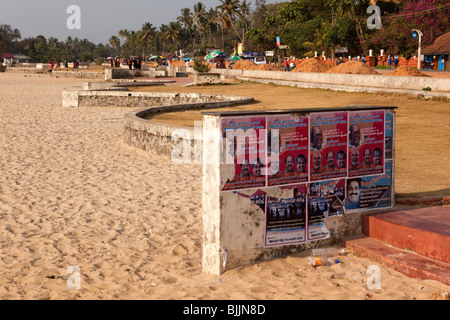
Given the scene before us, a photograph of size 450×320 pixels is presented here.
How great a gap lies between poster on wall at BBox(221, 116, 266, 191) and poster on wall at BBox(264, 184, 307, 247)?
0.30 m

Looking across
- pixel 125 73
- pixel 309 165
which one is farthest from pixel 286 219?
pixel 125 73

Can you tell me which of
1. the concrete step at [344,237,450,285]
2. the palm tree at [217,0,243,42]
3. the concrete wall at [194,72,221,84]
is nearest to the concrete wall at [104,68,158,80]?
the concrete wall at [194,72,221,84]

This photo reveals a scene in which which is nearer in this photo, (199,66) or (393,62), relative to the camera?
(199,66)

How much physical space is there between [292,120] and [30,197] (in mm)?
4477

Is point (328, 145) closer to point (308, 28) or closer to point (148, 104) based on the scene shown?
point (148, 104)

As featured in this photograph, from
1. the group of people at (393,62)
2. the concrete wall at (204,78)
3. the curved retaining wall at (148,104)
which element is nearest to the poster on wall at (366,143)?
the curved retaining wall at (148,104)

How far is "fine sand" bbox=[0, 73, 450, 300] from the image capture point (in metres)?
4.62

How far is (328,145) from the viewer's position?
5547 millimetres

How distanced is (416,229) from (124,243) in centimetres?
307

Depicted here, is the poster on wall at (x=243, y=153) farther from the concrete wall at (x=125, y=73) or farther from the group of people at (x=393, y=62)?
the group of people at (x=393, y=62)

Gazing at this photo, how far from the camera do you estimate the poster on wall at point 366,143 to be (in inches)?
226

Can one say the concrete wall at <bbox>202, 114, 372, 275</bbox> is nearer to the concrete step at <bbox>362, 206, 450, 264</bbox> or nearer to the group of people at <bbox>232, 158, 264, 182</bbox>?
the group of people at <bbox>232, 158, 264, 182</bbox>
